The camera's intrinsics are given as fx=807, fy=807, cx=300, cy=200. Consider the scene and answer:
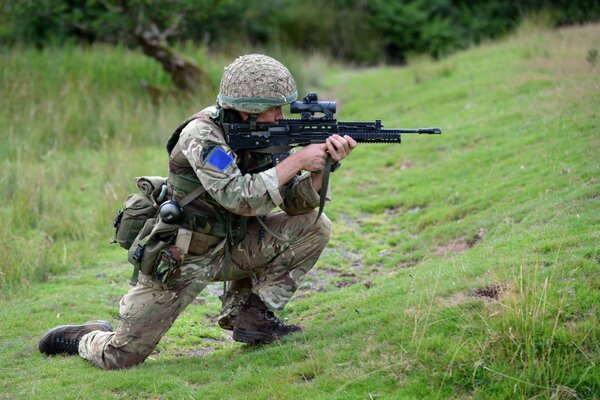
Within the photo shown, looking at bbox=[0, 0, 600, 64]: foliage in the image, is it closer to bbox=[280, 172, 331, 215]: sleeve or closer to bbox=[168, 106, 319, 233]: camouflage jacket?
bbox=[280, 172, 331, 215]: sleeve

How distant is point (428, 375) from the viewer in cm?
468

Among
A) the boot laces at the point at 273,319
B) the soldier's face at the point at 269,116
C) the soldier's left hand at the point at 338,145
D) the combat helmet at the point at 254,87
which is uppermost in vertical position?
the combat helmet at the point at 254,87

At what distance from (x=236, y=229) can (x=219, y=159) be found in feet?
2.29

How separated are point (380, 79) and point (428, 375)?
55.2 ft

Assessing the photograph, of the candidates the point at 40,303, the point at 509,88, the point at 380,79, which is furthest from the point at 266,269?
the point at 380,79

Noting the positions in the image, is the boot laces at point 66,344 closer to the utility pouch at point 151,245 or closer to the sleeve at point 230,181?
the utility pouch at point 151,245

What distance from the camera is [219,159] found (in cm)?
522

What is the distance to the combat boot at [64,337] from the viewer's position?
610 centimetres

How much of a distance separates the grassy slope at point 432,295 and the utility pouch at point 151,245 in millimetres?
722

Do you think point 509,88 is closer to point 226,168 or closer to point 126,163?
point 126,163

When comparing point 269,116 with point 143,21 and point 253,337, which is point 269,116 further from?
point 143,21

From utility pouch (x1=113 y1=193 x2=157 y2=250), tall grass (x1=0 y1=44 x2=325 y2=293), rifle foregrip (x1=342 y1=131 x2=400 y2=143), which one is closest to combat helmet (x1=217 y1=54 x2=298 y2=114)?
rifle foregrip (x1=342 y1=131 x2=400 y2=143)

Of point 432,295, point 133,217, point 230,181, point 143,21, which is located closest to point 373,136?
point 230,181

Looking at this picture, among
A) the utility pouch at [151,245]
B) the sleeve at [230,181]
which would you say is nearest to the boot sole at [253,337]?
the utility pouch at [151,245]
